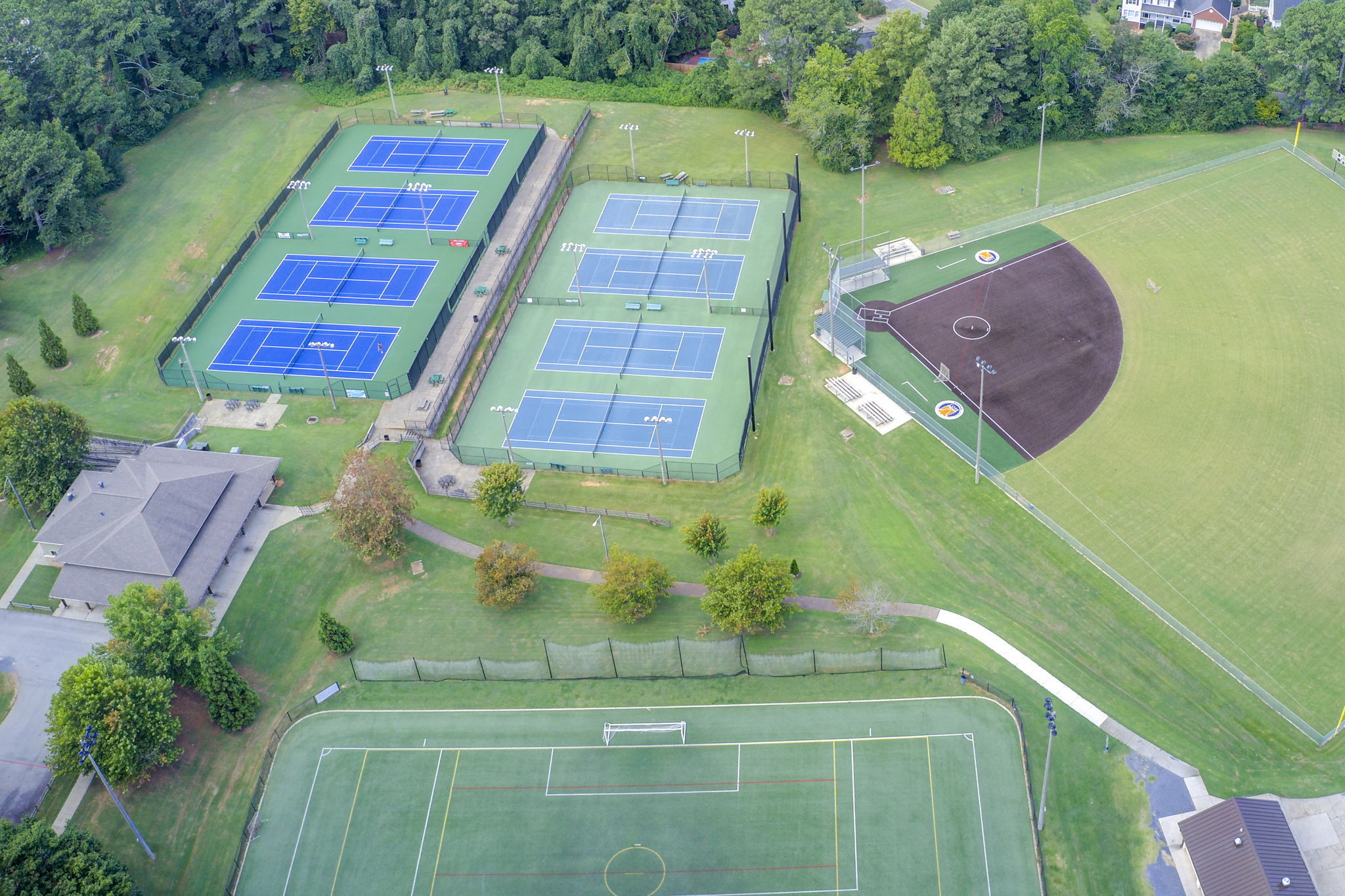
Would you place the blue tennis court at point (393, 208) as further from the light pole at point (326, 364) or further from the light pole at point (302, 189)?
the light pole at point (326, 364)

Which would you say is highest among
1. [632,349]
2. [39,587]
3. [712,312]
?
[712,312]

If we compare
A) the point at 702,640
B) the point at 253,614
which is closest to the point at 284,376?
the point at 253,614

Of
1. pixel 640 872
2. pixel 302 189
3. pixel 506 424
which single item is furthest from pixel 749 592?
pixel 302 189

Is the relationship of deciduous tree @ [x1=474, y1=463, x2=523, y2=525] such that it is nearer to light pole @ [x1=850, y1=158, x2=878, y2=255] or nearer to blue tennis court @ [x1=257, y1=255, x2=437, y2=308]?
blue tennis court @ [x1=257, y1=255, x2=437, y2=308]

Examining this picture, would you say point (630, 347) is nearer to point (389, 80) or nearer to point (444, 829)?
point (444, 829)

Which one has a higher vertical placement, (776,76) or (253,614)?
(776,76)

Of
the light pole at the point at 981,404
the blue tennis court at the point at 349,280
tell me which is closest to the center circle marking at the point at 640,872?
the light pole at the point at 981,404

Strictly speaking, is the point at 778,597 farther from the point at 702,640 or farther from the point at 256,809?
the point at 256,809
